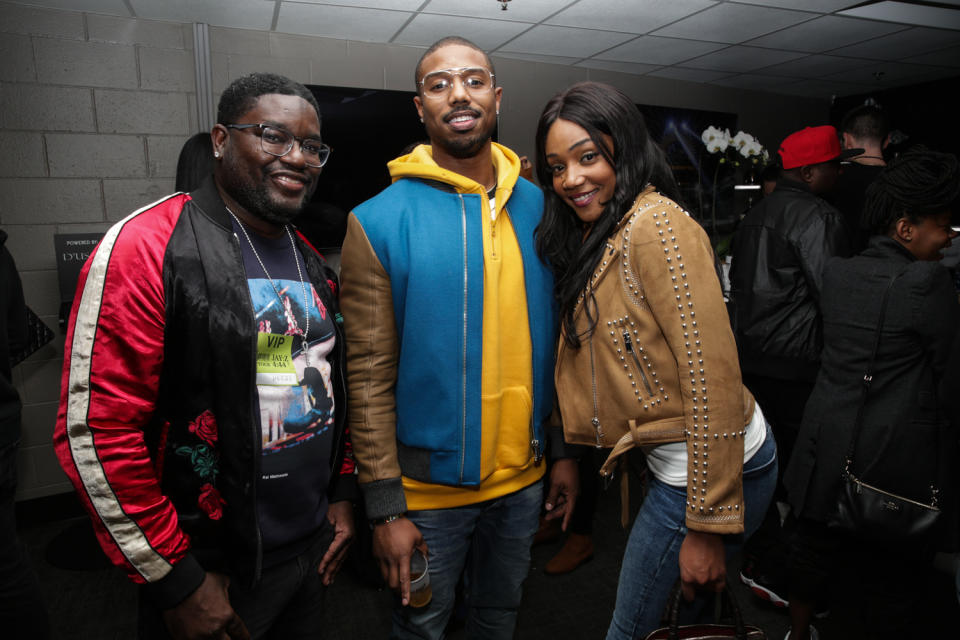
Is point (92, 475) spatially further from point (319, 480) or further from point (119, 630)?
point (119, 630)

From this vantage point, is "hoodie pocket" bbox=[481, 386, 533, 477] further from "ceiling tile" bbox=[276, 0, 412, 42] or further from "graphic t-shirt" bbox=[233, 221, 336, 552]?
"ceiling tile" bbox=[276, 0, 412, 42]

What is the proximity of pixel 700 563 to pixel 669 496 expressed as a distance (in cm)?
13

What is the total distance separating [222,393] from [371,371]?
33cm

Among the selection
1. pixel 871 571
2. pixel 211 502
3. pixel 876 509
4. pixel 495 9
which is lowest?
pixel 871 571

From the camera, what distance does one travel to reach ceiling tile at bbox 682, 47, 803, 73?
4184mm

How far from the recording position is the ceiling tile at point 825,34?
3604 millimetres

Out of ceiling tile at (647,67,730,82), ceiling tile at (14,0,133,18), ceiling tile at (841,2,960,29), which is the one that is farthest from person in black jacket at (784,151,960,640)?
ceiling tile at (14,0,133,18)

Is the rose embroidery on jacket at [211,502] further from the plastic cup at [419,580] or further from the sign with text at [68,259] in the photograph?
the sign with text at [68,259]

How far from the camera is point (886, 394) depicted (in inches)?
64.9

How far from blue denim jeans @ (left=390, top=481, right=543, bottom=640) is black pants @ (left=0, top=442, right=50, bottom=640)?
39.3 inches

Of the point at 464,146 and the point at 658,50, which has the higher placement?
the point at 658,50

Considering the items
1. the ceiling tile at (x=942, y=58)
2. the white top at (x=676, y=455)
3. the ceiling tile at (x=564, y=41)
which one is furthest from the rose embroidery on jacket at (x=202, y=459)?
the ceiling tile at (x=942, y=58)

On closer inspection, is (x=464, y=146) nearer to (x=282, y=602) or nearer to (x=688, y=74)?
(x=282, y=602)

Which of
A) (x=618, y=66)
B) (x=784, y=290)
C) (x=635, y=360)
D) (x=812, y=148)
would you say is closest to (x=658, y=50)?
(x=618, y=66)
